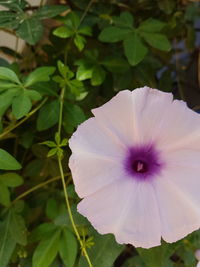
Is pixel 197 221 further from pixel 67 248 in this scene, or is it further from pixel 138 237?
pixel 67 248

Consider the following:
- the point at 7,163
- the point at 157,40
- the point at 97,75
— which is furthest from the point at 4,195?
the point at 157,40

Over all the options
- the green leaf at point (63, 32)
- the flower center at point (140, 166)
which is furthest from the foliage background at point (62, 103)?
the flower center at point (140, 166)

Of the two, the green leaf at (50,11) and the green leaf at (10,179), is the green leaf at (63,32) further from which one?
the green leaf at (10,179)

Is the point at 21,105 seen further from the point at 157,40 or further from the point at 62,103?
the point at 157,40

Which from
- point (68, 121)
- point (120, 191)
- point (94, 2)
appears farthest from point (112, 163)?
point (94, 2)

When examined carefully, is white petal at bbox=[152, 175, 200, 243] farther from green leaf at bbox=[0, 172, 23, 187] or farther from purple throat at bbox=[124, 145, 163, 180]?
green leaf at bbox=[0, 172, 23, 187]

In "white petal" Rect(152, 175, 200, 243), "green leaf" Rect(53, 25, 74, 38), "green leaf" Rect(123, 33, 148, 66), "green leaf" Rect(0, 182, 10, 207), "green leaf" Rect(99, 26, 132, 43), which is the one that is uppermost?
"green leaf" Rect(53, 25, 74, 38)

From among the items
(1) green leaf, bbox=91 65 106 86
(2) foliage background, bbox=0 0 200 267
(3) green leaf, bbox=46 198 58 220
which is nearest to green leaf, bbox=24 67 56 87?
(2) foliage background, bbox=0 0 200 267

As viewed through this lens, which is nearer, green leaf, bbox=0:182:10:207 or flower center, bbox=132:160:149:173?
flower center, bbox=132:160:149:173
